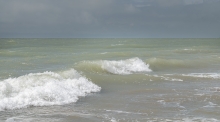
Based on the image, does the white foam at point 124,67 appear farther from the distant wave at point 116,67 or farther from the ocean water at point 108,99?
the ocean water at point 108,99

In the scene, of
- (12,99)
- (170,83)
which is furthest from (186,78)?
(12,99)

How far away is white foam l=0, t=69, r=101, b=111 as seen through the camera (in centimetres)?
1043

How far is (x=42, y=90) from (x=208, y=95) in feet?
20.1

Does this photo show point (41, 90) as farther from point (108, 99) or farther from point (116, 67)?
point (116, 67)

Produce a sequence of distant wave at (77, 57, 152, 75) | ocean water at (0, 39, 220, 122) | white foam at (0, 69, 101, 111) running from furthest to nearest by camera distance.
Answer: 1. distant wave at (77, 57, 152, 75)
2. white foam at (0, 69, 101, 111)
3. ocean water at (0, 39, 220, 122)

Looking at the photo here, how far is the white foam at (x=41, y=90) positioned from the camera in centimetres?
1043

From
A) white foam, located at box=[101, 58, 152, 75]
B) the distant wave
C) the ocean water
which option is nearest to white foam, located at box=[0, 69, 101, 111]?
the ocean water

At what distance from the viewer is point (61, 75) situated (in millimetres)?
15578

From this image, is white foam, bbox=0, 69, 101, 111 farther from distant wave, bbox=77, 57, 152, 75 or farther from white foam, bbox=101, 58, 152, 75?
white foam, bbox=101, 58, 152, 75

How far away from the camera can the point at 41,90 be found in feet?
38.1

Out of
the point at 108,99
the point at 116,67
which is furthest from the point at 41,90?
the point at 116,67

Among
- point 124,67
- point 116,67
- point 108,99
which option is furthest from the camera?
point 124,67

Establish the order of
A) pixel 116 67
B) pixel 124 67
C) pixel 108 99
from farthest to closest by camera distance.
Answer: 1. pixel 124 67
2. pixel 116 67
3. pixel 108 99

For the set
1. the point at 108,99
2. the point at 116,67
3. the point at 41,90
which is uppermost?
the point at 116,67
